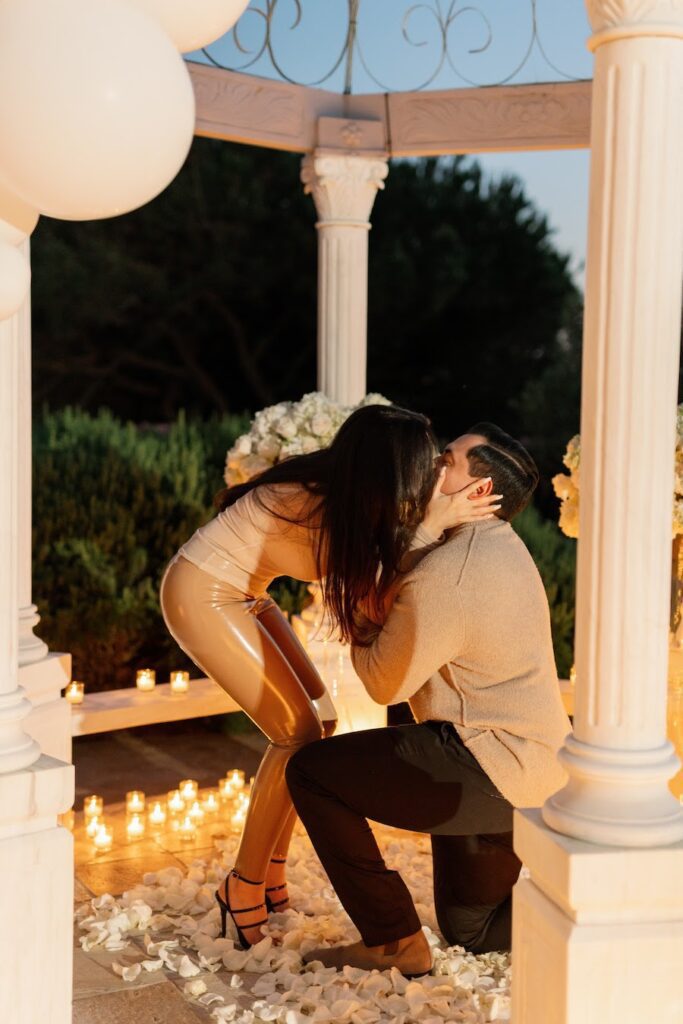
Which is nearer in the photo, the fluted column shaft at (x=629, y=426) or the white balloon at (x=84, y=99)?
the white balloon at (x=84, y=99)

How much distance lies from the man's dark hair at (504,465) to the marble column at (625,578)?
0.89m

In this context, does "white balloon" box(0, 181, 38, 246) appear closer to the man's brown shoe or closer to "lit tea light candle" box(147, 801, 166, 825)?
the man's brown shoe

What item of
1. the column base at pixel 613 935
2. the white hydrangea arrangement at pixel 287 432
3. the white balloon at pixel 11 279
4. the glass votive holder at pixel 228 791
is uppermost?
the white balloon at pixel 11 279

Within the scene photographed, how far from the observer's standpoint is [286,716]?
11.9 ft

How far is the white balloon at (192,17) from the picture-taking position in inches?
91.4

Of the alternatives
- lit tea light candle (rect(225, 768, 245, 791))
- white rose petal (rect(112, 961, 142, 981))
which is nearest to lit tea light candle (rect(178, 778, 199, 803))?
lit tea light candle (rect(225, 768, 245, 791))

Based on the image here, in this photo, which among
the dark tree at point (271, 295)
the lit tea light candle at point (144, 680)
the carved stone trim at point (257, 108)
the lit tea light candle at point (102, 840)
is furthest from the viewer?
the dark tree at point (271, 295)

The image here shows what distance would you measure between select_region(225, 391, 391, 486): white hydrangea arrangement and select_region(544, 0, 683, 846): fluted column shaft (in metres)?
2.66

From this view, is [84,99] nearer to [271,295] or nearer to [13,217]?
[13,217]

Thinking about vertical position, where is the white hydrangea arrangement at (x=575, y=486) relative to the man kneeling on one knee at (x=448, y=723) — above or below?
above

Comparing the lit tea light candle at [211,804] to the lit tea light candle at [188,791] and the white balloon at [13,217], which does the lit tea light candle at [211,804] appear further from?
the white balloon at [13,217]

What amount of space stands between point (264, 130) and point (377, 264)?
7214 millimetres

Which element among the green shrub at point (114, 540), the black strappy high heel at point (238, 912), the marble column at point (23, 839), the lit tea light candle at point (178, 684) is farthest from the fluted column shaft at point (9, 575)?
the green shrub at point (114, 540)

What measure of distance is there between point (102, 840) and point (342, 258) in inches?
112
